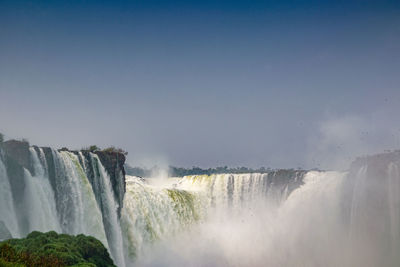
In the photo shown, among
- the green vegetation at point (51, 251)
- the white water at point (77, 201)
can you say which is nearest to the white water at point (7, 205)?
the green vegetation at point (51, 251)

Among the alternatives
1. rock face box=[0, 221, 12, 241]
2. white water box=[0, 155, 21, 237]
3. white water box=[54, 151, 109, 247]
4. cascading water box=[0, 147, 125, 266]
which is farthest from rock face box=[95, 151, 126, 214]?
rock face box=[0, 221, 12, 241]

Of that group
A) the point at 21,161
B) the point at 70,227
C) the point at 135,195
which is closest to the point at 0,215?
the point at 21,161

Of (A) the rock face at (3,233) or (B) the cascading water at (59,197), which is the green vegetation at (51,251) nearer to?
(A) the rock face at (3,233)

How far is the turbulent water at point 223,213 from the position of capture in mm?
19797

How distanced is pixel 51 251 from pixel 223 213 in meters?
34.8

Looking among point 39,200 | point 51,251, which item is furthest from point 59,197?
point 51,251

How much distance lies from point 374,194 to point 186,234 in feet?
64.0

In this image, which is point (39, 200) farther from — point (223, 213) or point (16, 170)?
point (223, 213)

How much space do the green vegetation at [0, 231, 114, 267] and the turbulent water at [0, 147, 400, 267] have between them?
3.89m

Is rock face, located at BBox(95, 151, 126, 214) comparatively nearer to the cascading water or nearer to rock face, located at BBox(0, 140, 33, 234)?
the cascading water

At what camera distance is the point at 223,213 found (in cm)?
4512

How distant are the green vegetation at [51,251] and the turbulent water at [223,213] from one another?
12.8 ft

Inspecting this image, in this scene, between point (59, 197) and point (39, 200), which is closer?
point (39, 200)

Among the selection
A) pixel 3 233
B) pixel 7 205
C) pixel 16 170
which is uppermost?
pixel 16 170
